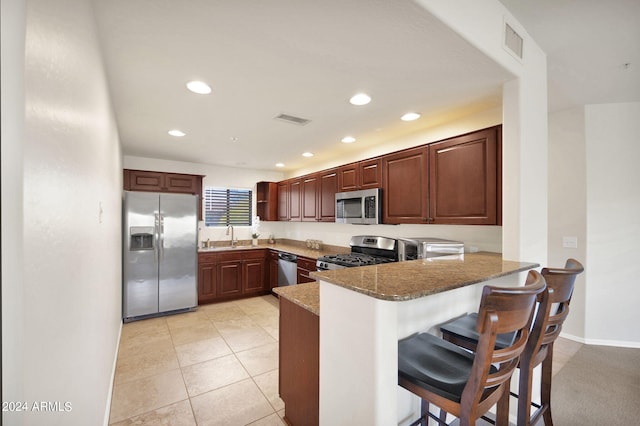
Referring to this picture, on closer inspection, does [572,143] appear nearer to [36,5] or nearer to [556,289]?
[556,289]

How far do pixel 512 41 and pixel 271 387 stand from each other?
10.0 feet

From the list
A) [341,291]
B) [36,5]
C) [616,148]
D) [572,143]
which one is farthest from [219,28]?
[616,148]

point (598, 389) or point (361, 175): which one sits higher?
point (361, 175)

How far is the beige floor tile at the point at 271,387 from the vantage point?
2074 mm

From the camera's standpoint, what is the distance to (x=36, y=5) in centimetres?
65

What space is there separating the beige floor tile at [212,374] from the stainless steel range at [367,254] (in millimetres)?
1474

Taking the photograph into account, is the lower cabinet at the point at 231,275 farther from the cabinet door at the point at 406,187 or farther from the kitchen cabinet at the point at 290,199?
the cabinet door at the point at 406,187

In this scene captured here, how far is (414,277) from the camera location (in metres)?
1.38

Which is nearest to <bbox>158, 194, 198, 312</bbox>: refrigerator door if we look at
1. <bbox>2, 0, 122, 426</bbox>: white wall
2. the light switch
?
<bbox>2, 0, 122, 426</bbox>: white wall

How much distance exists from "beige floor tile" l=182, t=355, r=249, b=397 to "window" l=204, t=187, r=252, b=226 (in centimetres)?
301

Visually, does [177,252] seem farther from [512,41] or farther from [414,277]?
[512,41]

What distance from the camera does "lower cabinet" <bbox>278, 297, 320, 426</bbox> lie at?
5.02 feet

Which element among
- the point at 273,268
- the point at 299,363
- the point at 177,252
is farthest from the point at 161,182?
the point at 299,363

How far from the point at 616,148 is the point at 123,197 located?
19.9 feet
